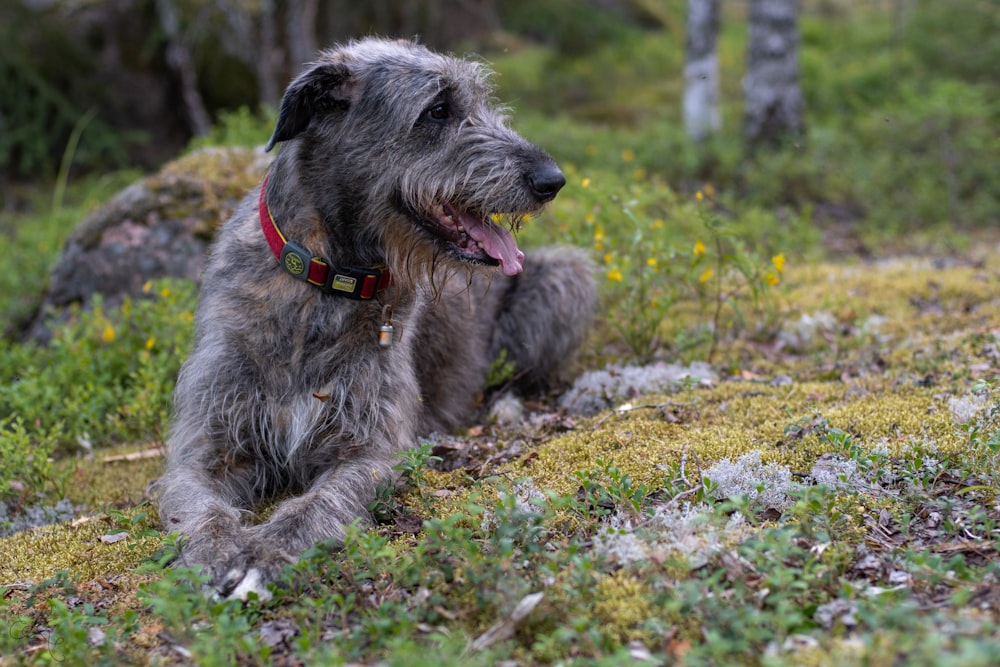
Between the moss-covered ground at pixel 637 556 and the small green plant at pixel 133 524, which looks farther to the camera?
the small green plant at pixel 133 524

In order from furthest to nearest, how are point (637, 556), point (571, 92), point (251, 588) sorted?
1. point (571, 92)
2. point (251, 588)
3. point (637, 556)

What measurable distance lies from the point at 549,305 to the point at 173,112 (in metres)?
10.5

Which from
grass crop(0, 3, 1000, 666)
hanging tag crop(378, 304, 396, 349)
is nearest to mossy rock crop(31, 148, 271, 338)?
grass crop(0, 3, 1000, 666)

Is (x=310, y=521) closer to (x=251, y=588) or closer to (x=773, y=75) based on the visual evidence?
(x=251, y=588)

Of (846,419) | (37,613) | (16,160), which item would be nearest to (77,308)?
(37,613)

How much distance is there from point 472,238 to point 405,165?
484 mm

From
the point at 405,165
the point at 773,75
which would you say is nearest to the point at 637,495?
the point at 405,165

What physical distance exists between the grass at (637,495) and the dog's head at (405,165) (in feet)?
3.53

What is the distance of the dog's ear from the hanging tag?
950mm

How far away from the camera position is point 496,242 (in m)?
4.38

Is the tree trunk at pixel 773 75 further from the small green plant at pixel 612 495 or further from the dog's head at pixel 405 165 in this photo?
the small green plant at pixel 612 495

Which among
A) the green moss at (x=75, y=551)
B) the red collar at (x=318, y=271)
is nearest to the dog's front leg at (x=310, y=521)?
the green moss at (x=75, y=551)

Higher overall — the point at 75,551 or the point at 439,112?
the point at 439,112

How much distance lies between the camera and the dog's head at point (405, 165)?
13.7 feet
